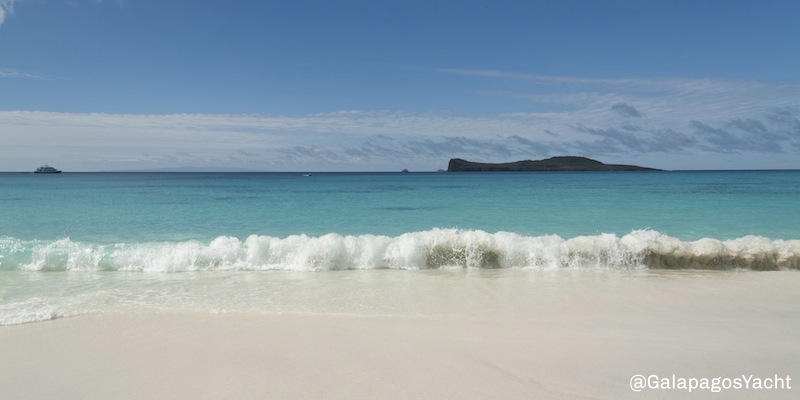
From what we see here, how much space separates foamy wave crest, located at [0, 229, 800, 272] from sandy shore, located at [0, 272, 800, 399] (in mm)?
3393

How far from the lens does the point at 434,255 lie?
33.2ft

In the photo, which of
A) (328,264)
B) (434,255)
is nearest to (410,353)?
(328,264)

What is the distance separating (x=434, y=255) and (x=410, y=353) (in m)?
5.63

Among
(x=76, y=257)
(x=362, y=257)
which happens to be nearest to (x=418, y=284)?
(x=362, y=257)

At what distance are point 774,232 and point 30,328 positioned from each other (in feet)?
62.8

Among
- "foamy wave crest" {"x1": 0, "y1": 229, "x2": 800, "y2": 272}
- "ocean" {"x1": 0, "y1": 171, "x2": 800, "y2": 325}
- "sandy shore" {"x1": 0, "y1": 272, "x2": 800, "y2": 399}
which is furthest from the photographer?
"foamy wave crest" {"x1": 0, "y1": 229, "x2": 800, "y2": 272}

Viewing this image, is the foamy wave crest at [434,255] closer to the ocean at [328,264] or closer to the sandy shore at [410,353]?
the ocean at [328,264]

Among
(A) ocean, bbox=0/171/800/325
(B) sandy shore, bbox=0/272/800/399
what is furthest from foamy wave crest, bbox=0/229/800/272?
(B) sandy shore, bbox=0/272/800/399

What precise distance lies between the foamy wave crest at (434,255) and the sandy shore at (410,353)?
339 cm

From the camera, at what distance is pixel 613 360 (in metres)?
4.36

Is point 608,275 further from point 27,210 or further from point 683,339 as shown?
point 27,210

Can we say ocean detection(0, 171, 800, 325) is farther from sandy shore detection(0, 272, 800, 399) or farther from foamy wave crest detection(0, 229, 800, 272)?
sandy shore detection(0, 272, 800, 399)

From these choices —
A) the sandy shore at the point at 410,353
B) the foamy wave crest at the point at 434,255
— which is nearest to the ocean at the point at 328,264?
the foamy wave crest at the point at 434,255

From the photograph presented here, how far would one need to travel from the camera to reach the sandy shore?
381 cm
